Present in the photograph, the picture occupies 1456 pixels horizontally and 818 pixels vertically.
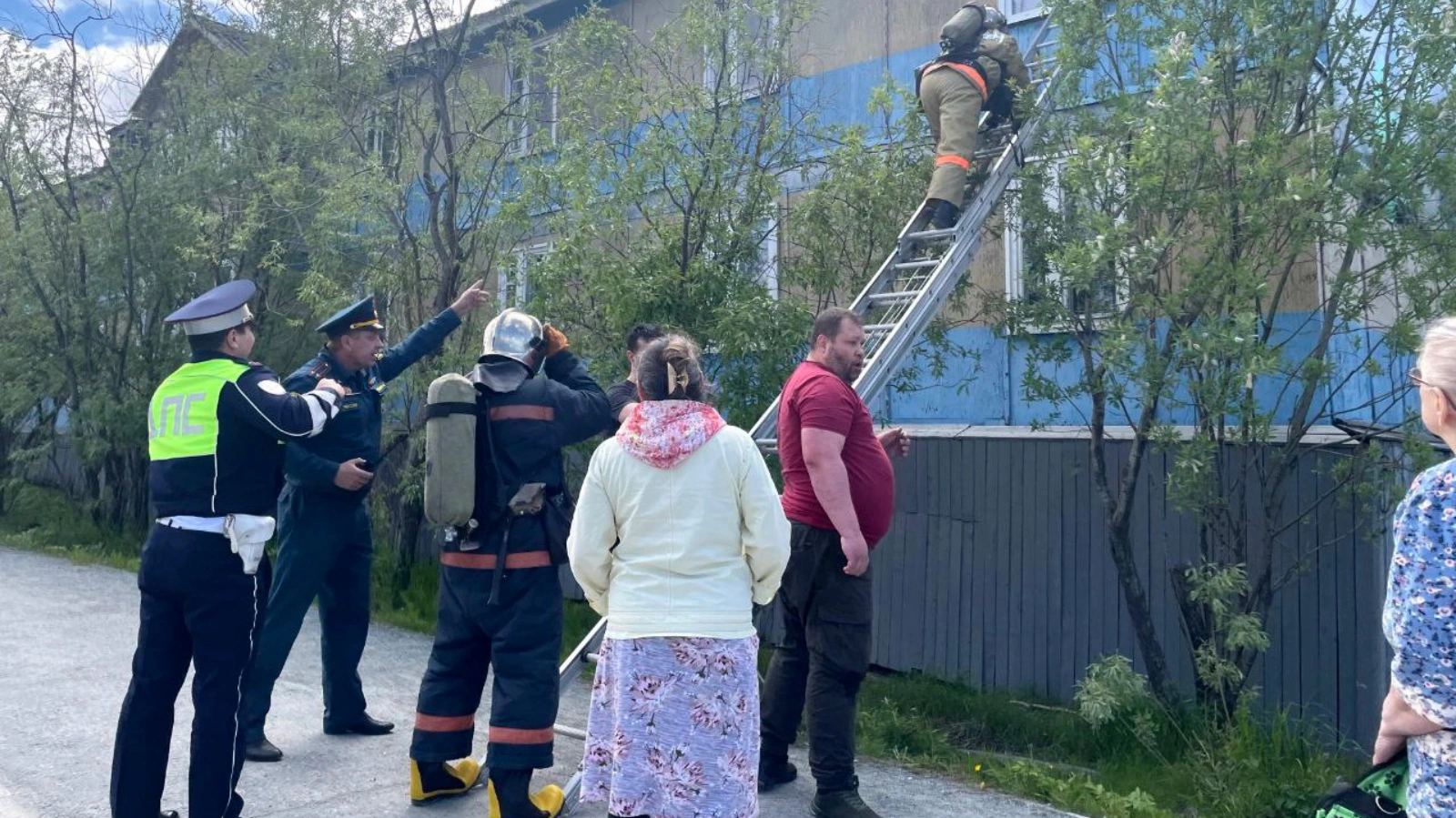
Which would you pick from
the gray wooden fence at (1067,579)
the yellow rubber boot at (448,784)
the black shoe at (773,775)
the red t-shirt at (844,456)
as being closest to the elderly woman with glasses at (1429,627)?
the red t-shirt at (844,456)

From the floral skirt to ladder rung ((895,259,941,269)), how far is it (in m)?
3.10

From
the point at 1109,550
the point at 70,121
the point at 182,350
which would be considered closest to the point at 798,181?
the point at 1109,550

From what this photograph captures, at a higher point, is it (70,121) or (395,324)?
(70,121)

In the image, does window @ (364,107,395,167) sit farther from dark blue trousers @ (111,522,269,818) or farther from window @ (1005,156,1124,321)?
dark blue trousers @ (111,522,269,818)

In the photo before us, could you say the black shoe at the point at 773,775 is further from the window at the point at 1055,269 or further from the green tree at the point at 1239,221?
the window at the point at 1055,269

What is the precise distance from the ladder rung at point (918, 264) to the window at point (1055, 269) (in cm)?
46

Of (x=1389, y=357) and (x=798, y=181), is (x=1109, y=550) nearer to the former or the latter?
(x=1389, y=357)

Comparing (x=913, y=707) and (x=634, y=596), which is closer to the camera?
(x=634, y=596)

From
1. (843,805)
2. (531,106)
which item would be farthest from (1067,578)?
(531,106)

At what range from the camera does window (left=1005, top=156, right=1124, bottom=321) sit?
567cm

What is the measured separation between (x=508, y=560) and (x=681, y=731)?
3.95ft

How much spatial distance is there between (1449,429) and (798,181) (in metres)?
5.52

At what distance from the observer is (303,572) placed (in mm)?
5508

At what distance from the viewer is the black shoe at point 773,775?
5098 mm
